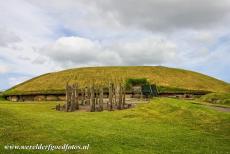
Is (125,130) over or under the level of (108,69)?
under

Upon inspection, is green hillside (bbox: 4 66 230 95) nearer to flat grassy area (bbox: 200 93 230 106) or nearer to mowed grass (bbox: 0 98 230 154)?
flat grassy area (bbox: 200 93 230 106)

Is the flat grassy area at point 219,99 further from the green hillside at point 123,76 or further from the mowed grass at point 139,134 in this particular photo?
the green hillside at point 123,76

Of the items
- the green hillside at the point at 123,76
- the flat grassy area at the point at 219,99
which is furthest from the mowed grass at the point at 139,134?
the green hillside at the point at 123,76

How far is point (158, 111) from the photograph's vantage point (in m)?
28.0

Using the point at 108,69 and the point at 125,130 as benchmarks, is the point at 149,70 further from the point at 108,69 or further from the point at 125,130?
the point at 125,130

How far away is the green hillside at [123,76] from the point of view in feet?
218

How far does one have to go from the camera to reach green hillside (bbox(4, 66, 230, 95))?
66438mm

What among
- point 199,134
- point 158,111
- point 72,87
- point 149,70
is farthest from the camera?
point 149,70

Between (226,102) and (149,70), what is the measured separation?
4257 cm

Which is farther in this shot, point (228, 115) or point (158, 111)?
point (158, 111)

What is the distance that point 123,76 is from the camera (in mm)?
73500

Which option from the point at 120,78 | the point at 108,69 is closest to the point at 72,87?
the point at 120,78

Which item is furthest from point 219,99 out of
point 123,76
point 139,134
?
point 123,76

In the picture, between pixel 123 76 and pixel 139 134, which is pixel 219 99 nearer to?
pixel 139 134
